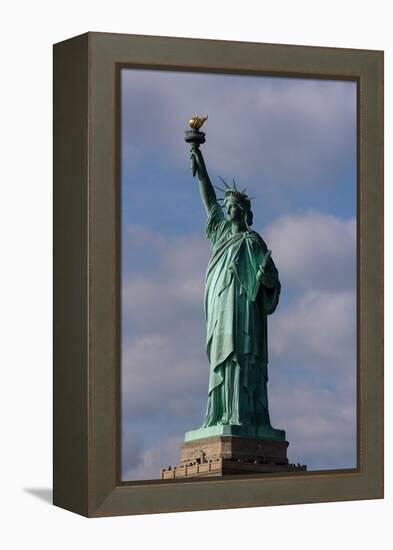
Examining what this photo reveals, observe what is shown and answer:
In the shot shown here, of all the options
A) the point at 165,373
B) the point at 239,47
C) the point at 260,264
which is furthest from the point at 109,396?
the point at 239,47

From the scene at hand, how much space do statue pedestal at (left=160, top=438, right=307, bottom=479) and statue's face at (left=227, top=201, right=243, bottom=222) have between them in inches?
69.0

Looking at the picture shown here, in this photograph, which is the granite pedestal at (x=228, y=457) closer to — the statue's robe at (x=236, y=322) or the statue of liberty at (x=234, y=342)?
the statue of liberty at (x=234, y=342)

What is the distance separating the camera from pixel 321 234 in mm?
17656

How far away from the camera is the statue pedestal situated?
16.9m

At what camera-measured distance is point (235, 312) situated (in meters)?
17.2

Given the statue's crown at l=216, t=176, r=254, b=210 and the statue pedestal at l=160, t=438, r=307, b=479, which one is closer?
the statue pedestal at l=160, t=438, r=307, b=479

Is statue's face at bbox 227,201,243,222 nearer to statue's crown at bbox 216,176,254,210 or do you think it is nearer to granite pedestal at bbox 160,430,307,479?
statue's crown at bbox 216,176,254,210

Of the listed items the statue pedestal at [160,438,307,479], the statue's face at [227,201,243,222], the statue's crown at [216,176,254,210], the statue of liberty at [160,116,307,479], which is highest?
the statue's crown at [216,176,254,210]

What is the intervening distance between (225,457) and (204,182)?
219 centimetres

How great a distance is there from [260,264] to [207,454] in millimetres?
1589

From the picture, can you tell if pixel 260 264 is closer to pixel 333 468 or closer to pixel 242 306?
pixel 242 306

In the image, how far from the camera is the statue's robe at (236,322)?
56.2 feet

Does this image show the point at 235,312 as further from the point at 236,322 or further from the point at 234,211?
the point at 234,211

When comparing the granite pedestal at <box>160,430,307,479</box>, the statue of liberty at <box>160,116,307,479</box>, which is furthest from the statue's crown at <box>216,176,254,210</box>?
the granite pedestal at <box>160,430,307,479</box>
